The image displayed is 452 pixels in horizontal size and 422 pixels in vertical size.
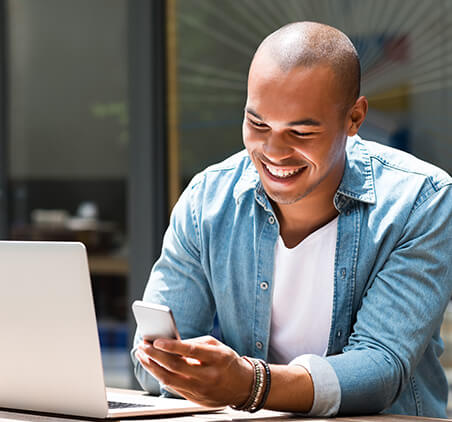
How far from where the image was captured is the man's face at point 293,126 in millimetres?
1676

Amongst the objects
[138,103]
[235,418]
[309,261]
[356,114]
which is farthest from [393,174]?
[138,103]

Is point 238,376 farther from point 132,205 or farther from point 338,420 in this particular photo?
point 132,205

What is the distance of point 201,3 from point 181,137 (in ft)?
1.91

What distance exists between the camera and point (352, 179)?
1848 millimetres

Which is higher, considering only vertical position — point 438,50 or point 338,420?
point 438,50

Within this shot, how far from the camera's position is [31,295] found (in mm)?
1521

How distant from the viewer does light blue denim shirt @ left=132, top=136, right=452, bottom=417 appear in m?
1.67

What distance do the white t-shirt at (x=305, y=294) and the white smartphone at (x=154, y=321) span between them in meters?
0.50

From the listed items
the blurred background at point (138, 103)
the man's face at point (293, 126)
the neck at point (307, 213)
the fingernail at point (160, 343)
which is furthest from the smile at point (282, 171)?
the blurred background at point (138, 103)

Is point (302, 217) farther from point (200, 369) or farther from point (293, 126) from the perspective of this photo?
point (200, 369)

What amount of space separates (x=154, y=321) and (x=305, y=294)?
0.54 m

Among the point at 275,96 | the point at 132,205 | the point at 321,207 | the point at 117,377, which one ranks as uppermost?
the point at 275,96

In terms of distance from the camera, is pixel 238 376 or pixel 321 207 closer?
pixel 238 376

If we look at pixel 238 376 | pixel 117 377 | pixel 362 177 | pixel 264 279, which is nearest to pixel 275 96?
pixel 362 177
